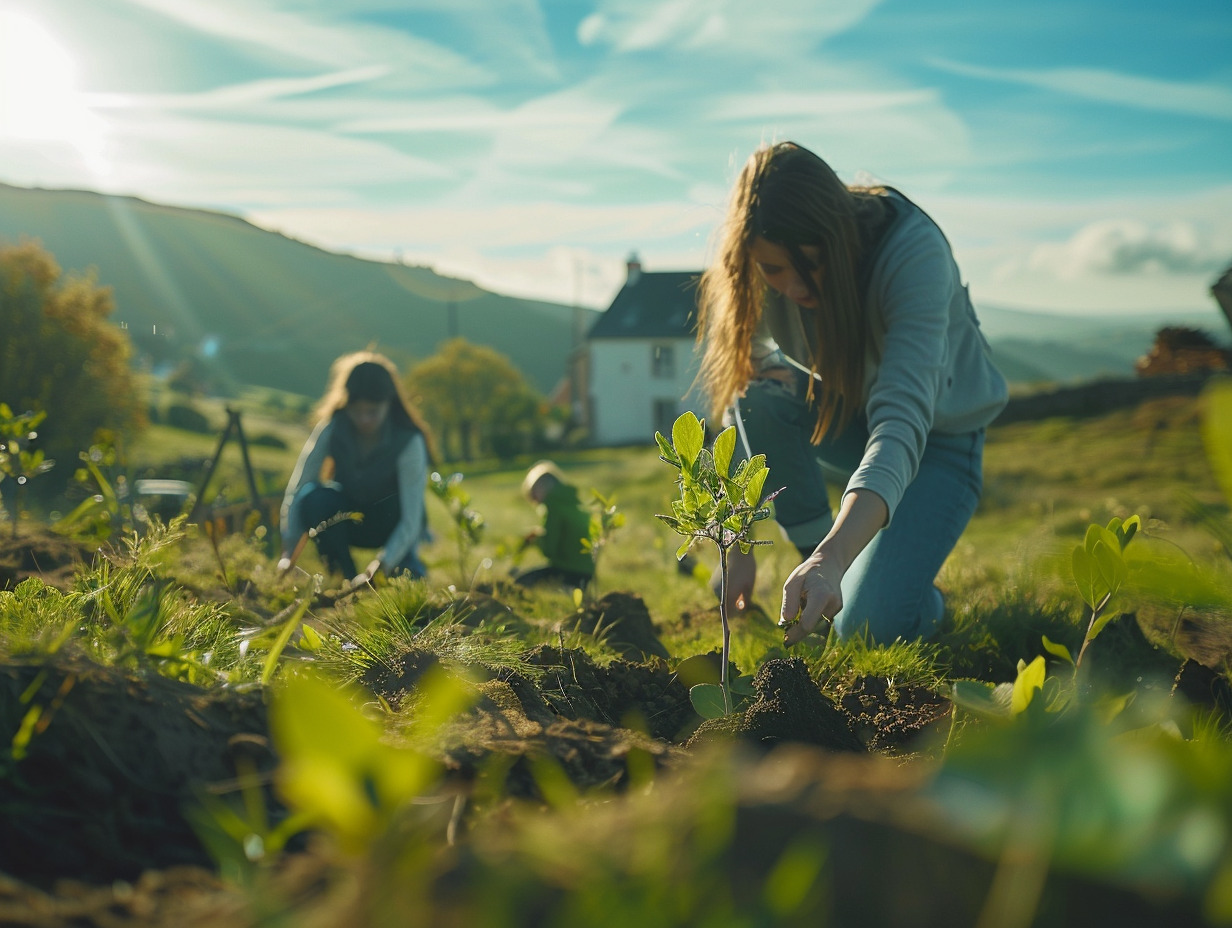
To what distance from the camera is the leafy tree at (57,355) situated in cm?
1436

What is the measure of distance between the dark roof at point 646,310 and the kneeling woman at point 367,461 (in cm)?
3317

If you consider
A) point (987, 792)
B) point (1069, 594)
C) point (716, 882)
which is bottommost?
point (1069, 594)

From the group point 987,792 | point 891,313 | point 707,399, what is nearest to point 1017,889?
point 987,792

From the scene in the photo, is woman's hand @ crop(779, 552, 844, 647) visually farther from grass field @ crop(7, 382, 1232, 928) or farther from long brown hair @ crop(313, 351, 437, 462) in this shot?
long brown hair @ crop(313, 351, 437, 462)

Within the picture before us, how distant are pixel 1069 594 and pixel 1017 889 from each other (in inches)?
126

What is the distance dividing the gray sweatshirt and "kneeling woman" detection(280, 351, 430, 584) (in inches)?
100

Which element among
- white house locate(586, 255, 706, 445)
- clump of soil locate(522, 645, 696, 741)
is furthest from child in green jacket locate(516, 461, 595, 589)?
white house locate(586, 255, 706, 445)

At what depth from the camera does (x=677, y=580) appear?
16.3ft

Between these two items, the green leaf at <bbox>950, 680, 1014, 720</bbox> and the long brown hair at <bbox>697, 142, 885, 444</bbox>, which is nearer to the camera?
the green leaf at <bbox>950, 680, 1014, 720</bbox>

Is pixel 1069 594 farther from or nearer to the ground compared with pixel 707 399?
nearer to the ground

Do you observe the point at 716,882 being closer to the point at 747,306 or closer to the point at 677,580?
the point at 747,306

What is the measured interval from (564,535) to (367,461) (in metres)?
1.39

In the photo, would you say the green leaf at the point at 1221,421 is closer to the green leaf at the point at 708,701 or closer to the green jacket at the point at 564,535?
the green leaf at the point at 708,701

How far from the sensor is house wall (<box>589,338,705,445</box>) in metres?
39.9
